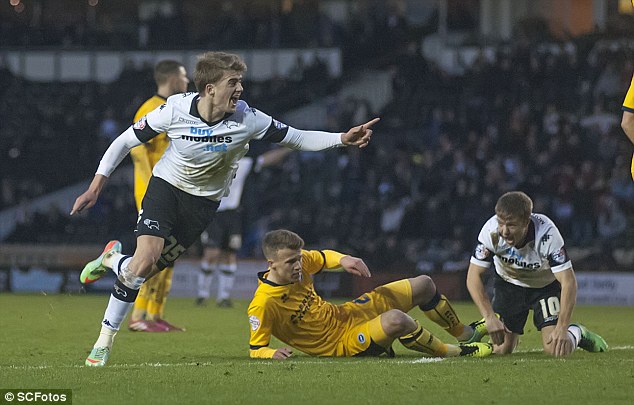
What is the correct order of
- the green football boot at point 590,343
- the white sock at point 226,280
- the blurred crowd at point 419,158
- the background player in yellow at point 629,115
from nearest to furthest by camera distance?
the background player in yellow at point 629,115 < the green football boot at point 590,343 < the white sock at point 226,280 < the blurred crowd at point 419,158

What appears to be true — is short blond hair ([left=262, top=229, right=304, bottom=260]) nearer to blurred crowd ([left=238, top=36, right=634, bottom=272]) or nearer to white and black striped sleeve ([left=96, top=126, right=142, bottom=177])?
white and black striped sleeve ([left=96, top=126, right=142, bottom=177])

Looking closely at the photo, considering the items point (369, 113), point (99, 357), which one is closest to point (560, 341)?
point (99, 357)

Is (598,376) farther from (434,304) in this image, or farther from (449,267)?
(449,267)

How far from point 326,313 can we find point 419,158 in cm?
1450

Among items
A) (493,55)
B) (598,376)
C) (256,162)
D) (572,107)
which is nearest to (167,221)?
(598,376)

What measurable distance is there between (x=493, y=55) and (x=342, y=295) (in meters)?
8.75

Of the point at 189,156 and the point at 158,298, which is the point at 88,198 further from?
the point at 158,298

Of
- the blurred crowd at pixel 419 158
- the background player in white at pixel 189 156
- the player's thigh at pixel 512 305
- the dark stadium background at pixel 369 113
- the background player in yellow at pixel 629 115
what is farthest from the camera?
the dark stadium background at pixel 369 113

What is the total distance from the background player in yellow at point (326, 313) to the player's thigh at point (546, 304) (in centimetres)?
65

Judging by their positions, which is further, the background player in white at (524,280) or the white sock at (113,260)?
the white sock at (113,260)

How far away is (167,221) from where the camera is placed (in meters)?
8.53

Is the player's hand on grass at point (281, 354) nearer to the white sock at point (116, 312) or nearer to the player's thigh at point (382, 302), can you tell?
the player's thigh at point (382, 302)

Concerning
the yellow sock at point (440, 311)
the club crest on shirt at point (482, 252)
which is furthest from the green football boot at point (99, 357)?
the club crest on shirt at point (482, 252)

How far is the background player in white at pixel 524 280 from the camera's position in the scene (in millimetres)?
8539
